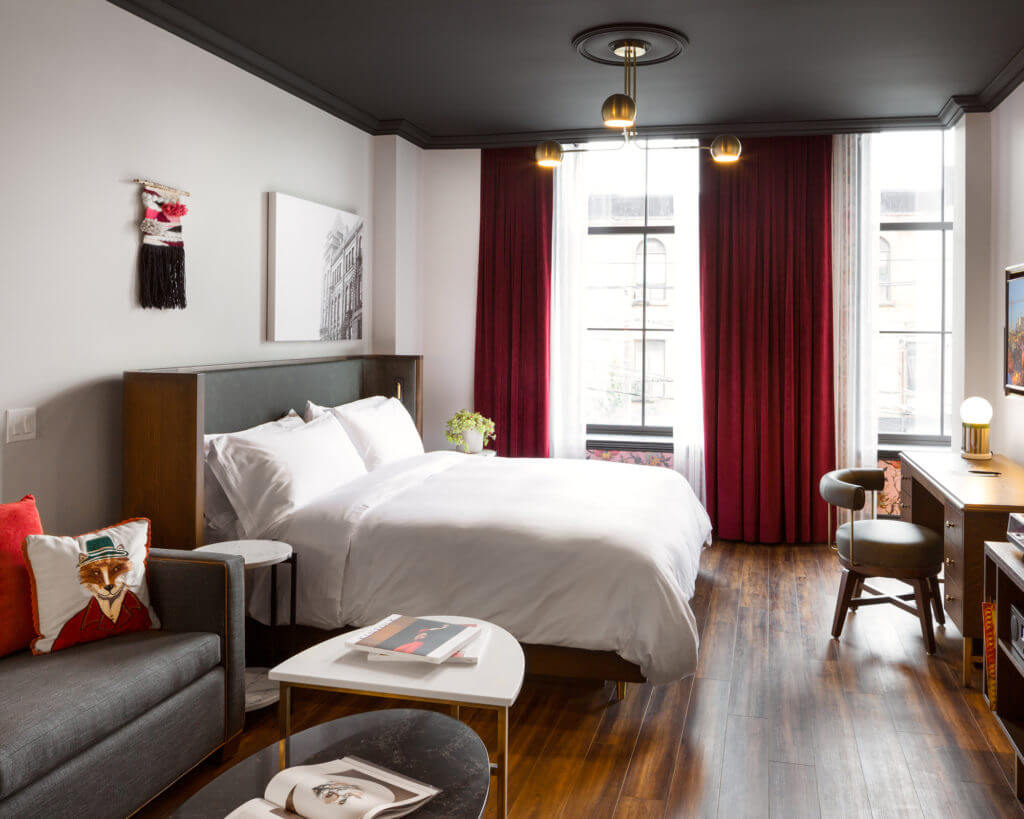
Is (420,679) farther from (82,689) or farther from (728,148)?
(728,148)

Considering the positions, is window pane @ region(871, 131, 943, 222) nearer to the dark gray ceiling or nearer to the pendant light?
the dark gray ceiling

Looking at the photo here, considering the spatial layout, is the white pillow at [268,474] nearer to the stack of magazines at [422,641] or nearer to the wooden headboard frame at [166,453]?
the wooden headboard frame at [166,453]

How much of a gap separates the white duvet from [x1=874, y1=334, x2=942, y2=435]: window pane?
110 inches

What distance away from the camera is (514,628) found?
3164mm

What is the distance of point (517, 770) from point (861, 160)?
14.8ft

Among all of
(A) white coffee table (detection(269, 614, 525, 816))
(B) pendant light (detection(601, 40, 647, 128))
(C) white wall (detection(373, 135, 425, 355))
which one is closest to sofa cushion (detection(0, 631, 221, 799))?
(A) white coffee table (detection(269, 614, 525, 816))

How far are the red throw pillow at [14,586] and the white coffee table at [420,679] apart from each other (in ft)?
2.57

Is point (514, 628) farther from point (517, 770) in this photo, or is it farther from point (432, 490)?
point (432, 490)

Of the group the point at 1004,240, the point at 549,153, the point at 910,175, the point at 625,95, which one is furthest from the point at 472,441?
the point at 910,175

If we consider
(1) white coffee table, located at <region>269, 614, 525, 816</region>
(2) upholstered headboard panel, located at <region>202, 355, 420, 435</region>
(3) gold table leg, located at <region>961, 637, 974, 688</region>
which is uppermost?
(2) upholstered headboard panel, located at <region>202, 355, 420, 435</region>

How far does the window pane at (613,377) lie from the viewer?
6.23 metres

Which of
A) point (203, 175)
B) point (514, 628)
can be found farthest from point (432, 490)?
point (203, 175)

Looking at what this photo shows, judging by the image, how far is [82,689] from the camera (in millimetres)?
2174

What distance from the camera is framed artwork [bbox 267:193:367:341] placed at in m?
4.43
